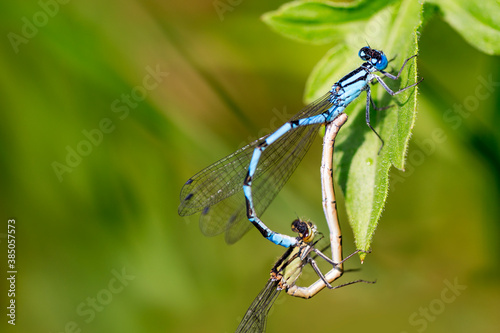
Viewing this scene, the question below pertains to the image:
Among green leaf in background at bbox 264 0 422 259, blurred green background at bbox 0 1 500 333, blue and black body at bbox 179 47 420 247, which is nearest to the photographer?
green leaf in background at bbox 264 0 422 259

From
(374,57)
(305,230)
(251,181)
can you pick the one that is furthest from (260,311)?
(374,57)

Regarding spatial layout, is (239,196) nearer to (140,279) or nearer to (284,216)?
(284,216)

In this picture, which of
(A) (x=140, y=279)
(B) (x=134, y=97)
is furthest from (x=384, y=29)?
(A) (x=140, y=279)

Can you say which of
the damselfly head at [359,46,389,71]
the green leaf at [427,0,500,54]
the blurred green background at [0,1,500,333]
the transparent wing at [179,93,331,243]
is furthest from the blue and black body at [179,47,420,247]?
the green leaf at [427,0,500,54]

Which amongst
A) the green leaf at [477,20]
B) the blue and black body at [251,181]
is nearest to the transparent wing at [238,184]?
the blue and black body at [251,181]

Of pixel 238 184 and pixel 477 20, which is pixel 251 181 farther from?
pixel 477 20

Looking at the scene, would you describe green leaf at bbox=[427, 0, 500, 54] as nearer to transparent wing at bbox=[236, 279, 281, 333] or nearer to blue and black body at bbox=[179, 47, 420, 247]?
blue and black body at bbox=[179, 47, 420, 247]
